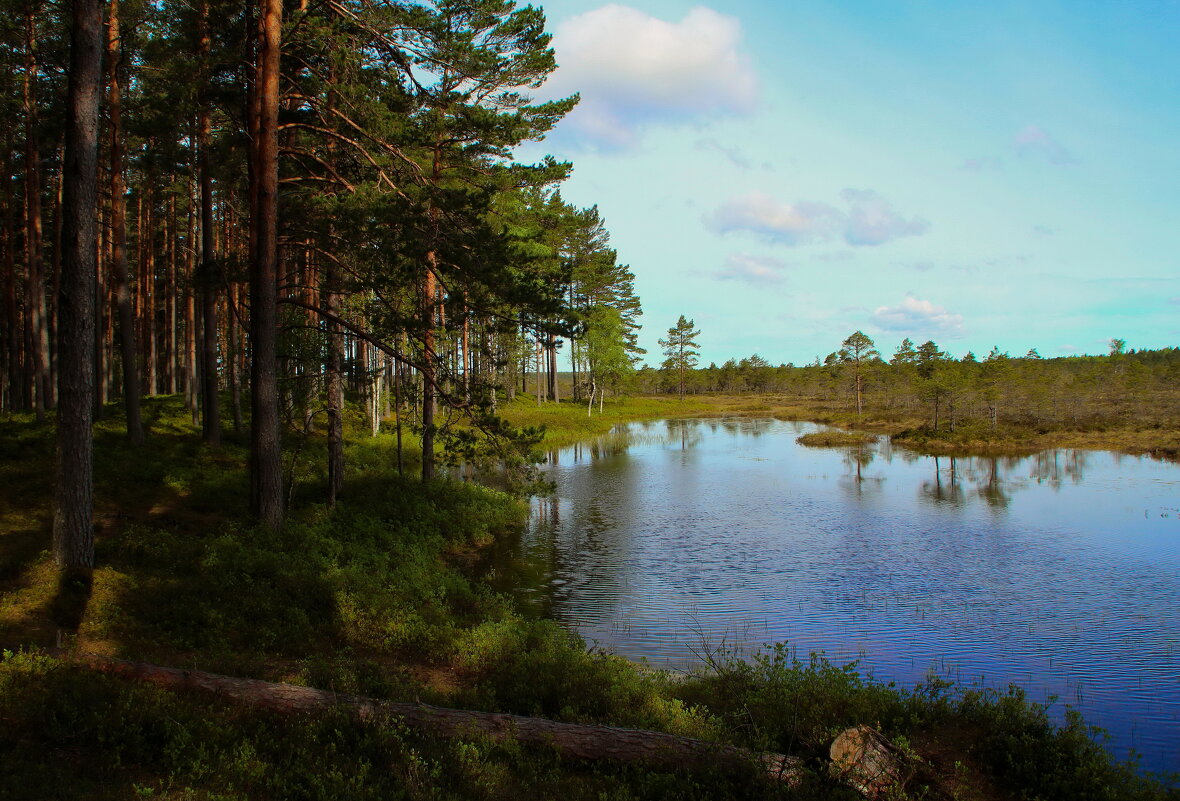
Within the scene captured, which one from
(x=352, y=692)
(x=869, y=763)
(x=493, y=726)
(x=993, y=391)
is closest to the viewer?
(x=869, y=763)

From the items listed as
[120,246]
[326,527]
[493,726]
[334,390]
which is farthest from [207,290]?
[493,726]

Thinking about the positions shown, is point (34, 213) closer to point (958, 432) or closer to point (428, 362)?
point (428, 362)

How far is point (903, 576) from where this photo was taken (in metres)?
15.5

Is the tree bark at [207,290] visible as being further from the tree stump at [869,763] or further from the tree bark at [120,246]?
the tree stump at [869,763]

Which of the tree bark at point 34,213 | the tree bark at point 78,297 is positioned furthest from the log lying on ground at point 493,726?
the tree bark at point 34,213

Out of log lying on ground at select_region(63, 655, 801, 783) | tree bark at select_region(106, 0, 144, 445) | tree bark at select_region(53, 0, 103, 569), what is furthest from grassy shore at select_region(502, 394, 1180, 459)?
log lying on ground at select_region(63, 655, 801, 783)

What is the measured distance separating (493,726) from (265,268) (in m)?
8.45

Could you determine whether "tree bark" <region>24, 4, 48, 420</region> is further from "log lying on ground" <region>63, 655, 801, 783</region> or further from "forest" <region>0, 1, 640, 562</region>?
"log lying on ground" <region>63, 655, 801, 783</region>

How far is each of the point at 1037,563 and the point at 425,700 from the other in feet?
51.0

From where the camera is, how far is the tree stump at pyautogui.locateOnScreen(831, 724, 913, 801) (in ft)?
19.7

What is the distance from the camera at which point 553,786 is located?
5.69 metres

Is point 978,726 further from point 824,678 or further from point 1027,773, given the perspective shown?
point 824,678

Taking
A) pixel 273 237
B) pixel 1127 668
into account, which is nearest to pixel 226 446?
pixel 273 237

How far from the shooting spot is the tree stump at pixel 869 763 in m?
6.01
